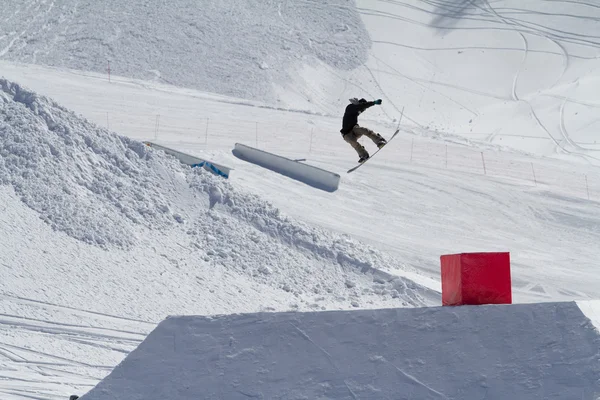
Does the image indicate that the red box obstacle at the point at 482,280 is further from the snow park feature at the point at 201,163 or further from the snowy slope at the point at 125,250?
the snow park feature at the point at 201,163

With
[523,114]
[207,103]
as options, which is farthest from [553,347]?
[523,114]

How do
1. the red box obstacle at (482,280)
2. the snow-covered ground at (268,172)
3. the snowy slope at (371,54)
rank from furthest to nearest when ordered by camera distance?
the snowy slope at (371,54) → the snow-covered ground at (268,172) → the red box obstacle at (482,280)

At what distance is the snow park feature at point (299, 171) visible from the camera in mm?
25078

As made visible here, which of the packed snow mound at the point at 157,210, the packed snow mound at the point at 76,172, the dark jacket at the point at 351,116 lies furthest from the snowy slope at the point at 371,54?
the dark jacket at the point at 351,116

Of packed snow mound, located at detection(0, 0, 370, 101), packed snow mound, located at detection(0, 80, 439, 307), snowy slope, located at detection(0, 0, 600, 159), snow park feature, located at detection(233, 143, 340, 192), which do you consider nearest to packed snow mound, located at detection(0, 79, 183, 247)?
packed snow mound, located at detection(0, 80, 439, 307)

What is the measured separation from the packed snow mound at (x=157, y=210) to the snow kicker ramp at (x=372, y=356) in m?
9.60

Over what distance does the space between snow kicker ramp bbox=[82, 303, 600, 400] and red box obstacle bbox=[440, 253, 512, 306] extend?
1.62 feet

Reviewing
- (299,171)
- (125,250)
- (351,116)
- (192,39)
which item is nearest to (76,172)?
(125,250)

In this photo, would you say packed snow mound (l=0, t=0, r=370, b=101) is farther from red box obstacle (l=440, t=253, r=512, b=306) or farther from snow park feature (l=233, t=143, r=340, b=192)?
red box obstacle (l=440, t=253, r=512, b=306)

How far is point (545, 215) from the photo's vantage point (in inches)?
1053

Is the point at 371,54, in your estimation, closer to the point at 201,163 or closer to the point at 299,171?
the point at 299,171

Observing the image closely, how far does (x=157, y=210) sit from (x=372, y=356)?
495 inches

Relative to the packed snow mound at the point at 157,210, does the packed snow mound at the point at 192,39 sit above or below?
above

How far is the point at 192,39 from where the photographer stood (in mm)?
41375
